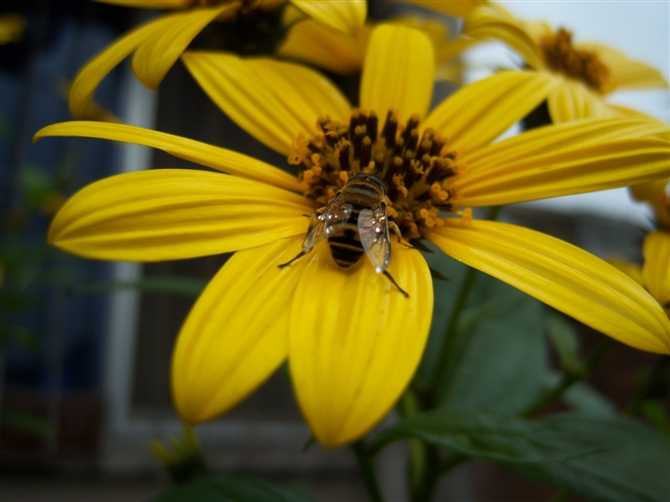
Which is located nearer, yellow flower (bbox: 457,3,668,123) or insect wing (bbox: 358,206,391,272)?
insect wing (bbox: 358,206,391,272)

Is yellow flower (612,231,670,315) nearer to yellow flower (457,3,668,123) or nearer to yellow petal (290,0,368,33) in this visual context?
yellow flower (457,3,668,123)

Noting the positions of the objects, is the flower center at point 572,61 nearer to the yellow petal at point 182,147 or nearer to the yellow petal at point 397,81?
the yellow petal at point 397,81

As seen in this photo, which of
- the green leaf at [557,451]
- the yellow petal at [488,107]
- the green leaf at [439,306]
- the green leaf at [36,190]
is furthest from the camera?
the green leaf at [36,190]

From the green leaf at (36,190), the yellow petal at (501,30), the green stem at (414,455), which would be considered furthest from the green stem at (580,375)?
the green leaf at (36,190)

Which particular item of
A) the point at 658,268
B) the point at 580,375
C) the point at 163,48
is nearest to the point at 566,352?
the point at 580,375

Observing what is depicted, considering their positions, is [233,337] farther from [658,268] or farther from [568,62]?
[568,62]

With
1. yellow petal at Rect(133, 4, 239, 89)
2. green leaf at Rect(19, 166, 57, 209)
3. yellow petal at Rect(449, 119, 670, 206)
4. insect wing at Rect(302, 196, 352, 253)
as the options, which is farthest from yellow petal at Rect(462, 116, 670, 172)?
green leaf at Rect(19, 166, 57, 209)
